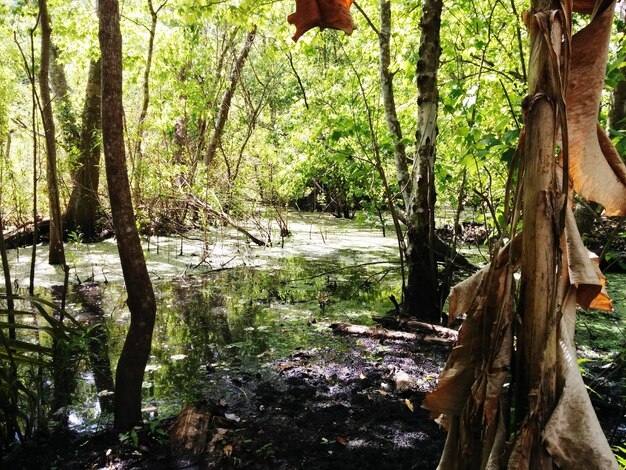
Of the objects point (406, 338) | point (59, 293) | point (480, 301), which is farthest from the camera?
point (59, 293)

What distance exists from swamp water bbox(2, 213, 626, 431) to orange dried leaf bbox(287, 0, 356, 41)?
2649 mm

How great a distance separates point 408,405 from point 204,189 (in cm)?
702

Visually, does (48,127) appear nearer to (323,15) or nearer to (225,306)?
(323,15)

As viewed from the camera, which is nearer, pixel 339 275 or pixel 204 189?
pixel 339 275

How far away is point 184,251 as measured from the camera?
31.5ft

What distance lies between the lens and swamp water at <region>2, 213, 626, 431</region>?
389 centimetres

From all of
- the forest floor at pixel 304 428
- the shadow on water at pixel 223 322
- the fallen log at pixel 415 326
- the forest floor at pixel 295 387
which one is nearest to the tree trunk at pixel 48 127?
the shadow on water at pixel 223 322

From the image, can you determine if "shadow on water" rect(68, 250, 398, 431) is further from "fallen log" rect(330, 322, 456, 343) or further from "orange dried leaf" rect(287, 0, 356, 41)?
"orange dried leaf" rect(287, 0, 356, 41)

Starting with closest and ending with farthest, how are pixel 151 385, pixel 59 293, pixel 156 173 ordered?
pixel 151 385, pixel 59 293, pixel 156 173

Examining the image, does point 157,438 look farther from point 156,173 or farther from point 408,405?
point 156,173

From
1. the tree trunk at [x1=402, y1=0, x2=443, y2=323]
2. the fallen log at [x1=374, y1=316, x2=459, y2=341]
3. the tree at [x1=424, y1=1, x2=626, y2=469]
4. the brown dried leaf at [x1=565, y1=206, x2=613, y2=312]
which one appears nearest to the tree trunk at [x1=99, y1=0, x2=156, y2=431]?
the tree at [x1=424, y1=1, x2=626, y2=469]

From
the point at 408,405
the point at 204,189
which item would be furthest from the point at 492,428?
the point at 204,189

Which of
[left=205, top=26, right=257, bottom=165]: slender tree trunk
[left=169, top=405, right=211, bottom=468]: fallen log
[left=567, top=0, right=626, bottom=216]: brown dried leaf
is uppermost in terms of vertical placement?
[left=205, top=26, right=257, bottom=165]: slender tree trunk

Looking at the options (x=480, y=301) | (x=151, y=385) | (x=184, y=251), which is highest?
(x=480, y=301)
